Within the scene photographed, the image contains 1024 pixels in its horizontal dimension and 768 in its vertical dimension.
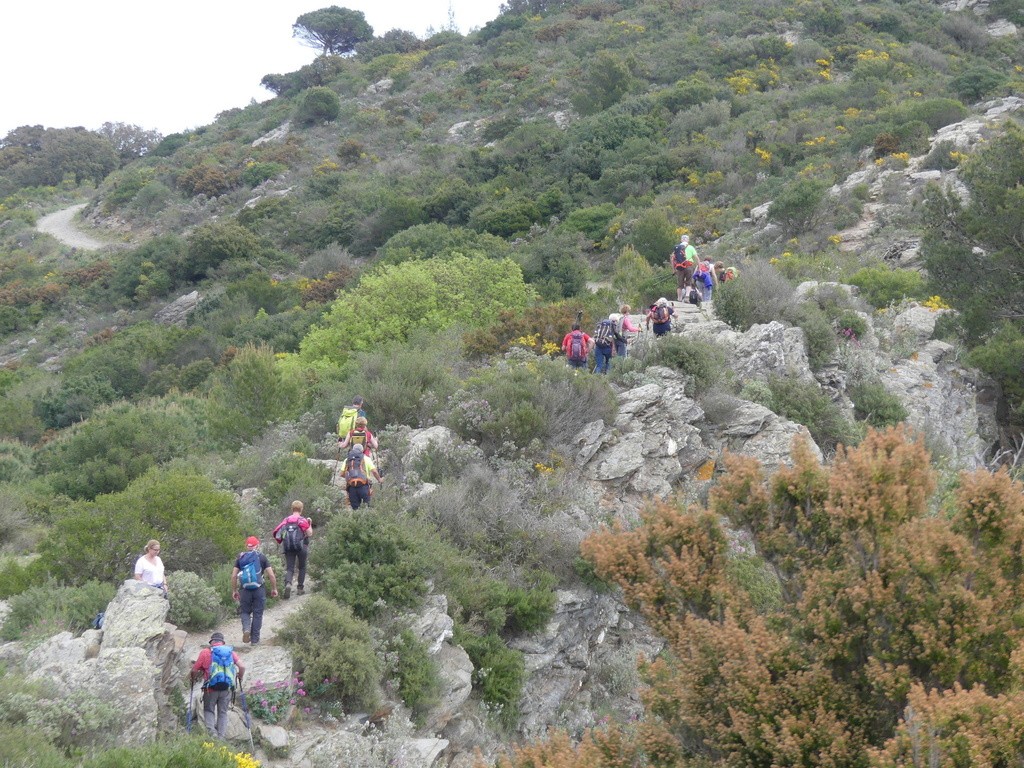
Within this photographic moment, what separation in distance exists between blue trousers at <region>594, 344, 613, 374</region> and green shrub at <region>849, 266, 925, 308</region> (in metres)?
8.24

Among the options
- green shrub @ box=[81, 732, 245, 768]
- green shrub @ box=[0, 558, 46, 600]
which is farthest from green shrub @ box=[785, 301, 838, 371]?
green shrub @ box=[0, 558, 46, 600]

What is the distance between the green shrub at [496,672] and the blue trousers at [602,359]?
6.06 meters

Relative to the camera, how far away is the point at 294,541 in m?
9.02

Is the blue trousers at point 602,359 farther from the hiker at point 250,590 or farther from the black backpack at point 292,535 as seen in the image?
the hiker at point 250,590

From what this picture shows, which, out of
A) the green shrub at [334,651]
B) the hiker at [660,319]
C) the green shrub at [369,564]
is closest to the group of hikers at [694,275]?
the hiker at [660,319]

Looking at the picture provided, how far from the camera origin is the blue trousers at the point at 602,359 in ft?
47.5

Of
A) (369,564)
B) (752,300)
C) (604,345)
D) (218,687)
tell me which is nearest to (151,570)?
(218,687)

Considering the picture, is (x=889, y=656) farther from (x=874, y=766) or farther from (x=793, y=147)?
(x=793, y=147)

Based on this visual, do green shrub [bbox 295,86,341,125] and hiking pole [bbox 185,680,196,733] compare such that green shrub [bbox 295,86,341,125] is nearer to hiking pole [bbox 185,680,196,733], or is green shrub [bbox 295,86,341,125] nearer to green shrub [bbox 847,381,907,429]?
green shrub [bbox 847,381,907,429]

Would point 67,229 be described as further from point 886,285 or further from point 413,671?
point 413,671

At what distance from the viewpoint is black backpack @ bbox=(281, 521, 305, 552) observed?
352 inches

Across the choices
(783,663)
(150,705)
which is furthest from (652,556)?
(150,705)

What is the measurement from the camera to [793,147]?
32844 millimetres

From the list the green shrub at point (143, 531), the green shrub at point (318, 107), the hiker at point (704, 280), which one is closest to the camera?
the green shrub at point (143, 531)
